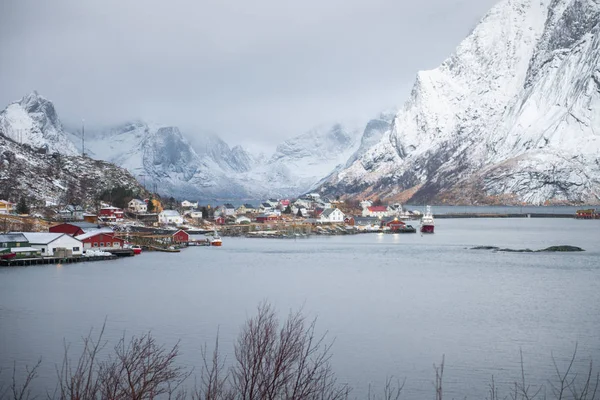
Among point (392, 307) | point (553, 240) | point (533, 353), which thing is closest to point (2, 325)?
point (392, 307)

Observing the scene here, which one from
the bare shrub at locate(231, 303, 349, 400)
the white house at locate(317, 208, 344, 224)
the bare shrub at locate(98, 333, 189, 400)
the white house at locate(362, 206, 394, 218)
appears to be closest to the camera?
the bare shrub at locate(98, 333, 189, 400)

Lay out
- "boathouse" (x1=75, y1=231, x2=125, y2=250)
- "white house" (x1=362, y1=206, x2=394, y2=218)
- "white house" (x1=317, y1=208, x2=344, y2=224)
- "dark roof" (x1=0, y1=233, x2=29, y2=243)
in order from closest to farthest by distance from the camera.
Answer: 1. "dark roof" (x1=0, y1=233, x2=29, y2=243)
2. "boathouse" (x1=75, y1=231, x2=125, y2=250)
3. "white house" (x1=317, y1=208, x2=344, y2=224)
4. "white house" (x1=362, y1=206, x2=394, y2=218)

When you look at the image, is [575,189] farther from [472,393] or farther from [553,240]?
[472,393]

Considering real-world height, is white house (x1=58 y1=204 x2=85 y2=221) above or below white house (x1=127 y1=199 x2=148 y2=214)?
below

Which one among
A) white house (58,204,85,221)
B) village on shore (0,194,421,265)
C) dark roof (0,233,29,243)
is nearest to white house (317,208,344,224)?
village on shore (0,194,421,265)

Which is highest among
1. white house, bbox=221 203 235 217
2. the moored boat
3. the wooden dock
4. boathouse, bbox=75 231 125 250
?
white house, bbox=221 203 235 217

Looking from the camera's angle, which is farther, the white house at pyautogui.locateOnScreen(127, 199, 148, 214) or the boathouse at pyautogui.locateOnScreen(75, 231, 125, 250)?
the white house at pyautogui.locateOnScreen(127, 199, 148, 214)

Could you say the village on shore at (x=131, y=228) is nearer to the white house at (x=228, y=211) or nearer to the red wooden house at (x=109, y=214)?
the red wooden house at (x=109, y=214)

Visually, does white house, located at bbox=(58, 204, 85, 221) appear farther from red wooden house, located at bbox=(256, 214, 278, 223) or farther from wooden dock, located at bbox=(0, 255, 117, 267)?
red wooden house, located at bbox=(256, 214, 278, 223)

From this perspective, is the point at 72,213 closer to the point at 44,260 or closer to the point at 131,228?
the point at 131,228
